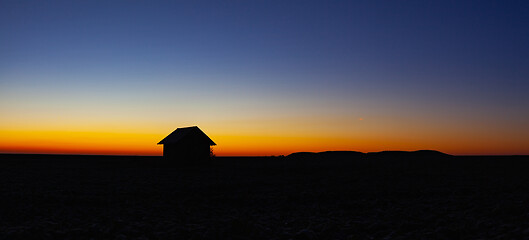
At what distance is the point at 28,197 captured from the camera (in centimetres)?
1848

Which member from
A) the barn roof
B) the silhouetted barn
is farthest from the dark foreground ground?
the barn roof

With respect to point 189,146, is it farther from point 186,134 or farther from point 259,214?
point 259,214

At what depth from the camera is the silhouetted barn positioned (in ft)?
161

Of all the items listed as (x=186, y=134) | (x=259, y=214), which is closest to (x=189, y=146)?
(x=186, y=134)

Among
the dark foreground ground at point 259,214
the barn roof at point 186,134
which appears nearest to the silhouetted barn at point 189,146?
the barn roof at point 186,134

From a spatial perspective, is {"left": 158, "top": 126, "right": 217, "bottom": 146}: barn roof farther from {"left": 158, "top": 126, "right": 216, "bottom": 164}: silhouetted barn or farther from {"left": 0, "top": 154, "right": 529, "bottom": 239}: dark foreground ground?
{"left": 0, "top": 154, "right": 529, "bottom": 239}: dark foreground ground

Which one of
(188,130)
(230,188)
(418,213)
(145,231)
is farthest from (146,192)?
(188,130)

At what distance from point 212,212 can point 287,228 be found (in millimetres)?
4462

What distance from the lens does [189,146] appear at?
4944 cm

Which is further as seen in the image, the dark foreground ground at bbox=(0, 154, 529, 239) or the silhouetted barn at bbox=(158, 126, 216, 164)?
the silhouetted barn at bbox=(158, 126, 216, 164)

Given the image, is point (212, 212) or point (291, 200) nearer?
point (212, 212)

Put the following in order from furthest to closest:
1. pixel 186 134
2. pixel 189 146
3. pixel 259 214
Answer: pixel 186 134 → pixel 189 146 → pixel 259 214

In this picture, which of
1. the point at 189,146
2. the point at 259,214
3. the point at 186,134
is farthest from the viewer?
the point at 186,134

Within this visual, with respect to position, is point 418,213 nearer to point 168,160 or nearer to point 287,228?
point 287,228
